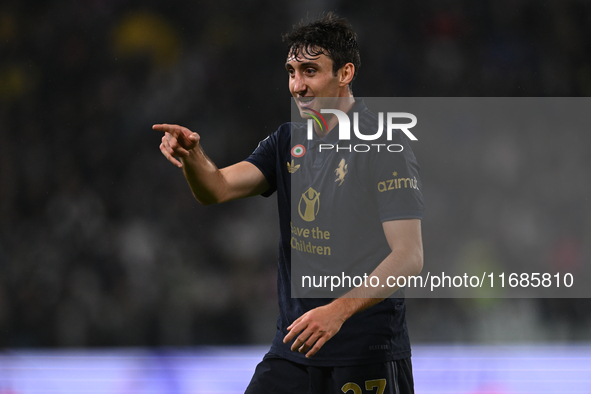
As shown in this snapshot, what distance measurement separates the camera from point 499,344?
538 cm

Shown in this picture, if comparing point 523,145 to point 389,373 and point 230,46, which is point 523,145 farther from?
point 389,373

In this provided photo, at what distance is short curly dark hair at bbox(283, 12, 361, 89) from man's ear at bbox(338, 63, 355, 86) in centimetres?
1

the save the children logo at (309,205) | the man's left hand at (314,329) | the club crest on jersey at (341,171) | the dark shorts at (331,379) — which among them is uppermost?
the club crest on jersey at (341,171)

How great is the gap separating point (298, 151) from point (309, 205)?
0.24 m

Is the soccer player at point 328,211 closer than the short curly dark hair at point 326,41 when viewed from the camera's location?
Yes

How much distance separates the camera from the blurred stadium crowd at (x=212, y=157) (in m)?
5.40

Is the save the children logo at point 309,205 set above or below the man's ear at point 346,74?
below

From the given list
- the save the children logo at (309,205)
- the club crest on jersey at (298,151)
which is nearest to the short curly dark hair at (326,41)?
the club crest on jersey at (298,151)

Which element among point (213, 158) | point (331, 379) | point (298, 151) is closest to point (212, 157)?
point (213, 158)

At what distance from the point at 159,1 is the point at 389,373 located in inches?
222

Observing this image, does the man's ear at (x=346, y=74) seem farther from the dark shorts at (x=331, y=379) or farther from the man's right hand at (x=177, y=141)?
the dark shorts at (x=331, y=379)

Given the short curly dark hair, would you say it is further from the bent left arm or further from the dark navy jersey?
the bent left arm

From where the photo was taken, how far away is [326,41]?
205 centimetres

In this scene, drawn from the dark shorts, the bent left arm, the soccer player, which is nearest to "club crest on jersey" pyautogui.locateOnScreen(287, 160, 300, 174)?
the soccer player
